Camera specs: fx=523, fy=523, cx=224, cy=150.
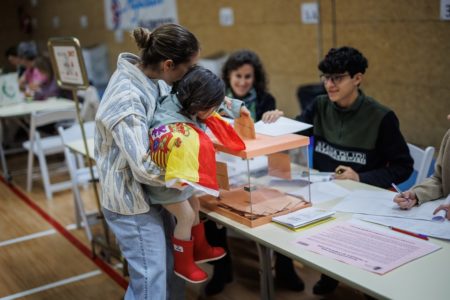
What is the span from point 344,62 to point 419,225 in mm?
908

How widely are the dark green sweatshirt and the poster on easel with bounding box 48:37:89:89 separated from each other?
1.29m

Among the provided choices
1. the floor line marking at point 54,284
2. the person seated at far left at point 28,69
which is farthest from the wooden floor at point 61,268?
the person seated at far left at point 28,69

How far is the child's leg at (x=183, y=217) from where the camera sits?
1.87 metres

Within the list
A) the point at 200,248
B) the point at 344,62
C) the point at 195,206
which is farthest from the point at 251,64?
the point at 200,248

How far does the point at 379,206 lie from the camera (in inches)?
78.7

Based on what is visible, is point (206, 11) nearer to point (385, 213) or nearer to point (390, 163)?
point (390, 163)

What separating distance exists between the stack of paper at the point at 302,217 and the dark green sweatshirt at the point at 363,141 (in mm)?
545

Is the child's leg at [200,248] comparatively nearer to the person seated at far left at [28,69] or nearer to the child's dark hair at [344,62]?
the child's dark hair at [344,62]

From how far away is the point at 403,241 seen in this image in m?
1.69

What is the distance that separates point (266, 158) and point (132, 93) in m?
0.86

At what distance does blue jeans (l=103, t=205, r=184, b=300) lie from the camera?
1.87m

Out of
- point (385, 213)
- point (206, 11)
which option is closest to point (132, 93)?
point (385, 213)

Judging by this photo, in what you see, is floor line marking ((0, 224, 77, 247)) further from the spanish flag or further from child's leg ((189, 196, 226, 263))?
the spanish flag

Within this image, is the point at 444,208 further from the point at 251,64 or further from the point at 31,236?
the point at 31,236
